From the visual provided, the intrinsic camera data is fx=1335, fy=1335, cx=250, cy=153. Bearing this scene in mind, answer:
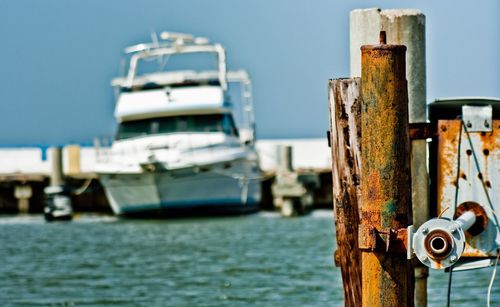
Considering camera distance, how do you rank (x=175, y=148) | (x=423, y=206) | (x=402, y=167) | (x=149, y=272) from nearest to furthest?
(x=402, y=167) < (x=423, y=206) < (x=149, y=272) < (x=175, y=148)

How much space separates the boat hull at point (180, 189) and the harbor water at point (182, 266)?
0.43 m

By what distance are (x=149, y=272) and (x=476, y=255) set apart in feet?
42.0

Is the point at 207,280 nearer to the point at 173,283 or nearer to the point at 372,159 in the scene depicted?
the point at 173,283

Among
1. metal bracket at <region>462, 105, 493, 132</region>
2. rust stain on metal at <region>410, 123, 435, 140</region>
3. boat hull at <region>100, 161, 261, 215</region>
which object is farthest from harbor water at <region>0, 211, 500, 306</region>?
metal bracket at <region>462, 105, 493, 132</region>

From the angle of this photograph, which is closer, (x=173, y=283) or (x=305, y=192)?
(x=173, y=283)

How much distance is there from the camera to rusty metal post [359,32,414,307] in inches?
288

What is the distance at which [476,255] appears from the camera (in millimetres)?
8523

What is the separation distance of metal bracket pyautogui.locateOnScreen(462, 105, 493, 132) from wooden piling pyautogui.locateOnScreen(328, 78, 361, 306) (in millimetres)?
972

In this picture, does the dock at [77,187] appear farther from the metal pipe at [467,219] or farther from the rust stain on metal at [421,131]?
the metal pipe at [467,219]

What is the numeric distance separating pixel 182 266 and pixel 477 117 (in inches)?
537

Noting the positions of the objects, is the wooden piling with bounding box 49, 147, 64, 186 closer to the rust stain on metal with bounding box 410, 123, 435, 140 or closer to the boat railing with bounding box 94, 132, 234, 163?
the boat railing with bounding box 94, 132, 234, 163

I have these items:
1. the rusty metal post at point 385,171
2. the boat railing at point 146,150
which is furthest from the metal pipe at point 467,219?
the boat railing at point 146,150

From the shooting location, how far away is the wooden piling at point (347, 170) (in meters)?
7.95

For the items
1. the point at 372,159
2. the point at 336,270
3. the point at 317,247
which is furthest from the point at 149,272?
the point at 372,159
